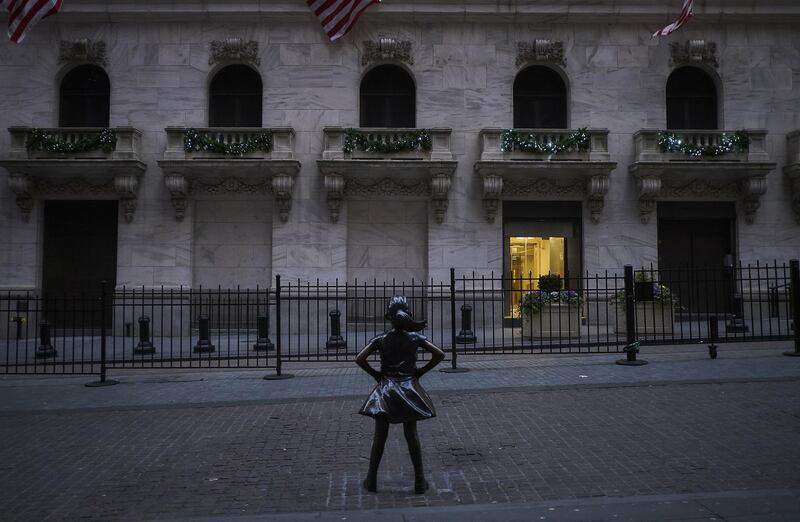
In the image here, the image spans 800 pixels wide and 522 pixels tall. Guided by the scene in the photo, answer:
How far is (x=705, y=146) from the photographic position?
17750mm

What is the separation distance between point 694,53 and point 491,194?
8532 mm

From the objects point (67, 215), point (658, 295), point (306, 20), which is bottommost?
point (658, 295)

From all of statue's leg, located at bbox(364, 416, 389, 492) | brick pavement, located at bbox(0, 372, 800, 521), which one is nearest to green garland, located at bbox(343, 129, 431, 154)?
brick pavement, located at bbox(0, 372, 800, 521)

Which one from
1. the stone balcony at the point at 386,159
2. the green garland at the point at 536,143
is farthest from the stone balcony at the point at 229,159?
the green garland at the point at 536,143

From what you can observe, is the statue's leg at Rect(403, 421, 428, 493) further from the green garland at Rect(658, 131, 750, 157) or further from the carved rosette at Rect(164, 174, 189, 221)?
the green garland at Rect(658, 131, 750, 157)

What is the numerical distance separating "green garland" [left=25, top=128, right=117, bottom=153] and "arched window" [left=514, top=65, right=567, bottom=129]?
13280 mm

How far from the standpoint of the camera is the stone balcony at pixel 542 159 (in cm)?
1741

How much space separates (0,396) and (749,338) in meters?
14.2

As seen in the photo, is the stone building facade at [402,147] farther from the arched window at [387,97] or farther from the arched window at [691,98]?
the arched window at [691,98]

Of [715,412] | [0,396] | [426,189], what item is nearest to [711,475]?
[715,412]

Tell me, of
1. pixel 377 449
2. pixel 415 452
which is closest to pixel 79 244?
pixel 377 449

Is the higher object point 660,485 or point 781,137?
point 781,137

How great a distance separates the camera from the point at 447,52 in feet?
61.1

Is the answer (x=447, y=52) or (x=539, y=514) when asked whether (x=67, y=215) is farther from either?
(x=539, y=514)
